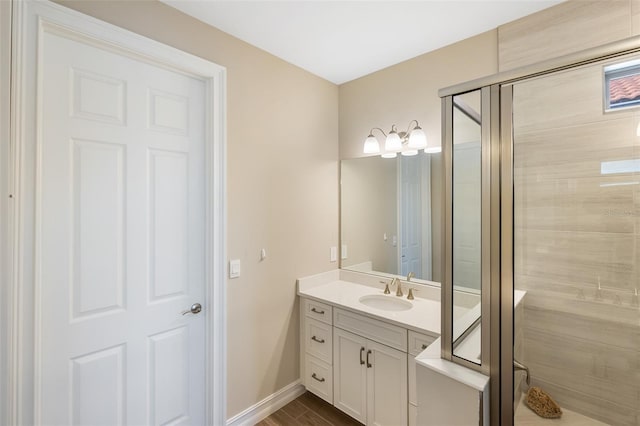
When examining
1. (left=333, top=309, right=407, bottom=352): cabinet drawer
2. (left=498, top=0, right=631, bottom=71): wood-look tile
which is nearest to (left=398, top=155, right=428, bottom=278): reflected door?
(left=333, top=309, right=407, bottom=352): cabinet drawer

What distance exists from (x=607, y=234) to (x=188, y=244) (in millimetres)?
1976

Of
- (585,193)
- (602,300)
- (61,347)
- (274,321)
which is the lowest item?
(274,321)

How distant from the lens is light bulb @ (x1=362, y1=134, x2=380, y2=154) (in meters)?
2.36

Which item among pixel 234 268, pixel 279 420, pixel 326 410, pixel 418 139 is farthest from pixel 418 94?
pixel 279 420

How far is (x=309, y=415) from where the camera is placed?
2.11 meters

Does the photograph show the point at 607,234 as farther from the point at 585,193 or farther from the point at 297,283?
the point at 297,283

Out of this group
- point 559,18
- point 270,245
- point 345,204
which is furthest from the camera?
point 345,204

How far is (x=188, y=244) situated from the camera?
5.71 ft

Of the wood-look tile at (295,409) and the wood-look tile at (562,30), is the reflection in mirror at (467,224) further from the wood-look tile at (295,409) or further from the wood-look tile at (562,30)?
the wood-look tile at (295,409)

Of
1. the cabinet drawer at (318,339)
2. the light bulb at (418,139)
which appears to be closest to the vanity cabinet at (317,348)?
the cabinet drawer at (318,339)

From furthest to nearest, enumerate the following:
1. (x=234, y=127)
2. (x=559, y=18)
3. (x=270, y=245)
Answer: (x=270, y=245) < (x=234, y=127) < (x=559, y=18)

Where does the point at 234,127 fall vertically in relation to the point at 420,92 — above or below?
below

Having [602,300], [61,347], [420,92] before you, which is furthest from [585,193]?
[61,347]

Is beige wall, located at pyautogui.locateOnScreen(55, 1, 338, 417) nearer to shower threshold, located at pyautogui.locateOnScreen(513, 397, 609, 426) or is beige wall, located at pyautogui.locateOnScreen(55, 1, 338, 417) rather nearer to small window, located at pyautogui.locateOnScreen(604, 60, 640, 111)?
shower threshold, located at pyautogui.locateOnScreen(513, 397, 609, 426)
